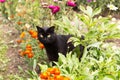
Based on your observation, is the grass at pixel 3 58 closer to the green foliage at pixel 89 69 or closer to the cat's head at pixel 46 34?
the cat's head at pixel 46 34

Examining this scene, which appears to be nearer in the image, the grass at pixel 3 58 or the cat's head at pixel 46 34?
the cat's head at pixel 46 34

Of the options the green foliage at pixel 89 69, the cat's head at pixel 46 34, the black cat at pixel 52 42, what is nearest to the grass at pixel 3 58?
the black cat at pixel 52 42

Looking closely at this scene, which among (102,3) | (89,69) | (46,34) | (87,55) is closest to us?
(89,69)

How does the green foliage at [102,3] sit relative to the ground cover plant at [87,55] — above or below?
below

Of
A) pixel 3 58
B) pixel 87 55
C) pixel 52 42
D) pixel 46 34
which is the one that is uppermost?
pixel 87 55

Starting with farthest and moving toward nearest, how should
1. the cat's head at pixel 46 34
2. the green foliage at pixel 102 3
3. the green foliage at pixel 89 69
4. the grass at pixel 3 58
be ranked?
1. the green foliage at pixel 102 3
2. the grass at pixel 3 58
3. the cat's head at pixel 46 34
4. the green foliage at pixel 89 69

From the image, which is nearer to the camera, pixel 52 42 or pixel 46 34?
pixel 46 34

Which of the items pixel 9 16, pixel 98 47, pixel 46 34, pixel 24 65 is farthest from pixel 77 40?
pixel 9 16

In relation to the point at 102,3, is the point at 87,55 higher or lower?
higher

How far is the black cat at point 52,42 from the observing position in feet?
17.8

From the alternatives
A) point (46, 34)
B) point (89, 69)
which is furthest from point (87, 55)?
point (46, 34)

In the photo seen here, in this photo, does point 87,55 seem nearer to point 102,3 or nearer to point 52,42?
point 52,42

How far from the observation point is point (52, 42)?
5637 mm

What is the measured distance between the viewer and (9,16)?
25.5 ft
